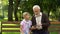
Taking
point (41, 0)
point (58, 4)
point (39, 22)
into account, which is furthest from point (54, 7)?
point (39, 22)

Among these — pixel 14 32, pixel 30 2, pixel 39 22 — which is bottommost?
pixel 14 32

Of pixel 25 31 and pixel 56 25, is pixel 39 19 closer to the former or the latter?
pixel 25 31

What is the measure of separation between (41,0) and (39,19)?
31.9 feet

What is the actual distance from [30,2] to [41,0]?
1090 mm

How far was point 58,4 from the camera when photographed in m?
15.7

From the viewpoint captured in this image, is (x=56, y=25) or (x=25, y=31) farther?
(x=56, y=25)

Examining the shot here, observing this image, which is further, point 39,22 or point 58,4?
point 58,4

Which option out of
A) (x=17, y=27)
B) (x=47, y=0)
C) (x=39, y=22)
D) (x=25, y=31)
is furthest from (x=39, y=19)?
(x=47, y=0)

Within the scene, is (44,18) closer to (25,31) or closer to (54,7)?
(25,31)

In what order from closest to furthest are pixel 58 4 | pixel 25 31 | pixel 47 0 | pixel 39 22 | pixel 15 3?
pixel 39 22 → pixel 25 31 → pixel 47 0 → pixel 58 4 → pixel 15 3

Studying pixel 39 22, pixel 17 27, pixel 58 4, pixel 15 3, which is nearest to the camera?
pixel 39 22

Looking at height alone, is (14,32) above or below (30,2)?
below

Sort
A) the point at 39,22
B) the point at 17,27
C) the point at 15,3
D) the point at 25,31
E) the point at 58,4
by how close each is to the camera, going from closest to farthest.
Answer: the point at 39,22 → the point at 25,31 → the point at 17,27 → the point at 58,4 → the point at 15,3

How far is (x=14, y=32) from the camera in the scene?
10.4 meters
